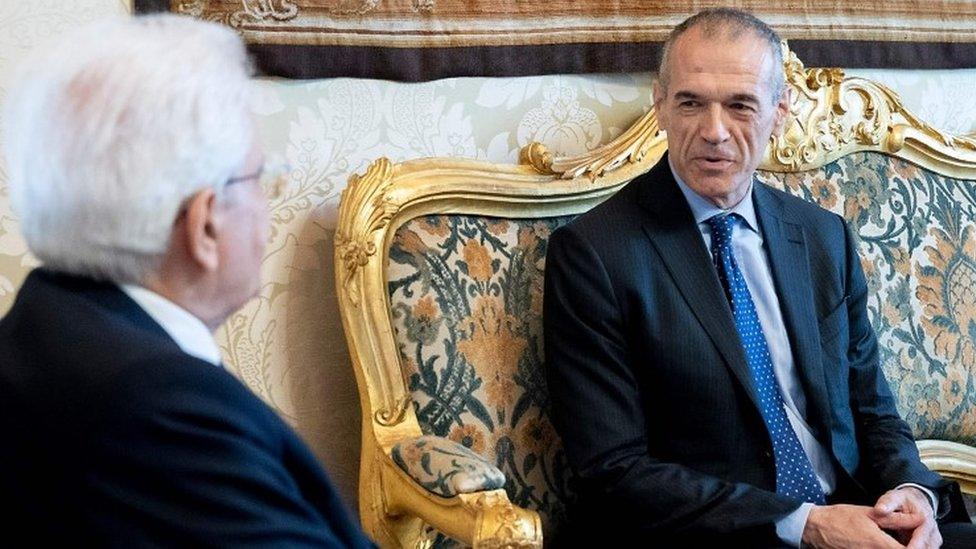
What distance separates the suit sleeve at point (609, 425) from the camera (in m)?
2.07

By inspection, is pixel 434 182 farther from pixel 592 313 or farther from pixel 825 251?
pixel 825 251

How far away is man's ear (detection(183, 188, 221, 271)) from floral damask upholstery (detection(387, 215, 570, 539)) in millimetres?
1002

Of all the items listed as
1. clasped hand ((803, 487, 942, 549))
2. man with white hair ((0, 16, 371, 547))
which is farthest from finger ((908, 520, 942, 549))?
man with white hair ((0, 16, 371, 547))

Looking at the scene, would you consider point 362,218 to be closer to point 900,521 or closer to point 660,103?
point 660,103

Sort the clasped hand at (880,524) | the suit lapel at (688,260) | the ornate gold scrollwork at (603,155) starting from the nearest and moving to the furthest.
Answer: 1. the clasped hand at (880,524)
2. the suit lapel at (688,260)
3. the ornate gold scrollwork at (603,155)

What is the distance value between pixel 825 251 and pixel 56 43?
1.54 metres

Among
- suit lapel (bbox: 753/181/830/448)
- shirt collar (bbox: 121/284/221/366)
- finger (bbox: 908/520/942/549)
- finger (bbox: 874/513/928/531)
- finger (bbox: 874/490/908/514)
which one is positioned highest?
shirt collar (bbox: 121/284/221/366)

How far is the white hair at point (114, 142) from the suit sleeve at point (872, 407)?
1458 millimetres

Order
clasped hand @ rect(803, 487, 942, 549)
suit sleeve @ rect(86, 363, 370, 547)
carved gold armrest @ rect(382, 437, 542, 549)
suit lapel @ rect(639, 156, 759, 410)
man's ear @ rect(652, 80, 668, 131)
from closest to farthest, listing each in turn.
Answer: suit sleeve @ rect(86, 363, 370, 547) → carved gold armrest @ rect(382, 437, 542, 549) → clasped hand @ rect(803, 487, 942, 549) → suit lapel @ rect(639, 156, 759, 410) → man's ear @ rect(652, 80, 668, 131)

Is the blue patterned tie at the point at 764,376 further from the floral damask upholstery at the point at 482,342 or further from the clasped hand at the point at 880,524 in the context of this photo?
the floral damask upholstery at the point at 482,342

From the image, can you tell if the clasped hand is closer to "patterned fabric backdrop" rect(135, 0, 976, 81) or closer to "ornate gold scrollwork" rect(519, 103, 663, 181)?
"ornate gold scrollwork" rect(519, 103, 663, 181)

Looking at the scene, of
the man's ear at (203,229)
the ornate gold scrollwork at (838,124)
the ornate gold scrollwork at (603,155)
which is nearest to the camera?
the man's ear at (203,229)

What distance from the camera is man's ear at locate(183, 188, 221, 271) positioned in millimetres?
1218

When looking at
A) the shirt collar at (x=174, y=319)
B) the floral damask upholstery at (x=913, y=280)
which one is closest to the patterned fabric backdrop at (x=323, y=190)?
the floral damask upholstery at (x=913, y=280)
